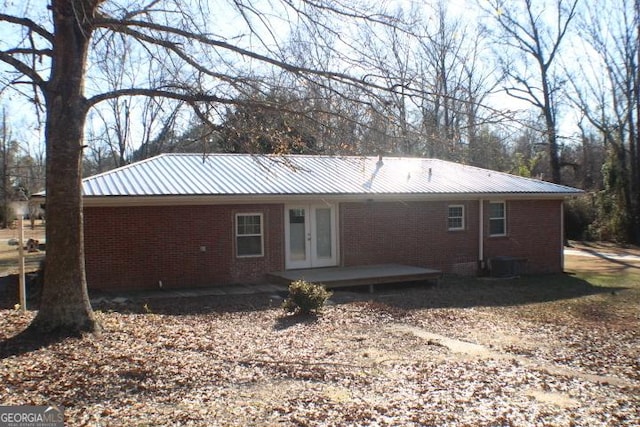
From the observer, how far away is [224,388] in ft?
19.8

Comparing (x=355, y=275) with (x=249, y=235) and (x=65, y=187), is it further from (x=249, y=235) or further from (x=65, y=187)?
(x=65, y=187)

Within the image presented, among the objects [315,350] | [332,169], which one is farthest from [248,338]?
[332,169]

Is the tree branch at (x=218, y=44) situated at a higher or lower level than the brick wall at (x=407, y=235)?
higher

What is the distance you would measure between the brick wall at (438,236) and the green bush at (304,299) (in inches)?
250

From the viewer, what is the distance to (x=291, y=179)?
17312 millimetres

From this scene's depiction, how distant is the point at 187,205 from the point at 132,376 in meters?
9.34

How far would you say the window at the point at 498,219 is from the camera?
2009 centimetres

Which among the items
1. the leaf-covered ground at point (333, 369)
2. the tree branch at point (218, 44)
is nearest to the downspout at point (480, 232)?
the leaf-covered ground at point (333, 369)

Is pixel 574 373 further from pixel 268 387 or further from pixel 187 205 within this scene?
pixel 187 205

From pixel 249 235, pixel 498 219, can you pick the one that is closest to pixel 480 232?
pixel 498 219

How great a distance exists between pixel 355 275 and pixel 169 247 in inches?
192

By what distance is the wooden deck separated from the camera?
14734 mm

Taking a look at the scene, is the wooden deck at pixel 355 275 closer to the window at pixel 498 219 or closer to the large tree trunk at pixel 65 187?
the window at pixel 498 219

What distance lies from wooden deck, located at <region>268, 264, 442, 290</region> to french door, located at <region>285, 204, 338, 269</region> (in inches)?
15.3
